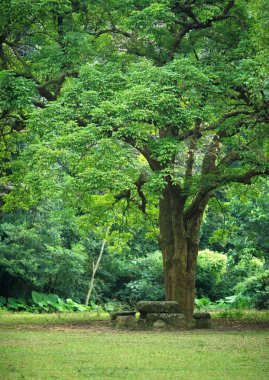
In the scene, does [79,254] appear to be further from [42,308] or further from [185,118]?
[185,118]

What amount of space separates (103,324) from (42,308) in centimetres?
922

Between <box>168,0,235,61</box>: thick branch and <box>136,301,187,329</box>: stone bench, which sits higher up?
<box>168,0,235,61</box>: thick branch

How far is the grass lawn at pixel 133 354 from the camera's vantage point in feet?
29.3

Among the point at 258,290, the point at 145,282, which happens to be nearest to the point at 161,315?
the point at 258,290

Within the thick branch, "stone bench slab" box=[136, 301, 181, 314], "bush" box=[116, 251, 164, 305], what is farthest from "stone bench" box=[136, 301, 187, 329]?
"bush" box=[116, 251, 164, 305]

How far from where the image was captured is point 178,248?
1836cm

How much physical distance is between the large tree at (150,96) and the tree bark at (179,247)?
3 cm

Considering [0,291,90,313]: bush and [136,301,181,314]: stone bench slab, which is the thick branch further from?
[0,291,90,313]: bush

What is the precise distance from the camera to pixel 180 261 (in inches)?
722

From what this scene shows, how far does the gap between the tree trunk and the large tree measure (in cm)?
3

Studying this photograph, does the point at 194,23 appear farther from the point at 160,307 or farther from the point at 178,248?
the point at 160,307

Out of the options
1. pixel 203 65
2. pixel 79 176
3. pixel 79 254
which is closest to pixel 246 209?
pixel 79 254

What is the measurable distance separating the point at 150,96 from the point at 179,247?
4.43m

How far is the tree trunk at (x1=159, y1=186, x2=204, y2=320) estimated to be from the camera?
18281 millimetres
